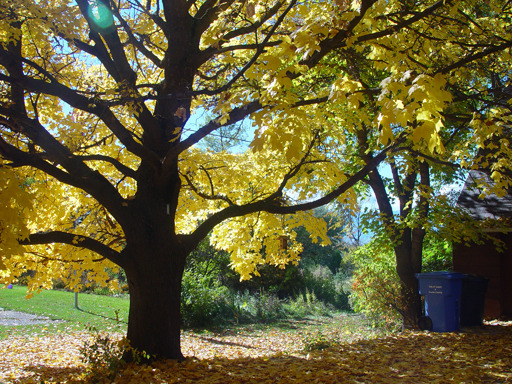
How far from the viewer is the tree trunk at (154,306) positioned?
5.06 metres

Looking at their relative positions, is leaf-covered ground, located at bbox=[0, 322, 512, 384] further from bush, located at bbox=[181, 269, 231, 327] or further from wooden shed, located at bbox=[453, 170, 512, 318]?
bush, located at bbox=[181, 269, 231, 327]

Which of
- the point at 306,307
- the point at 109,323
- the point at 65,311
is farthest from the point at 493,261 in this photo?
the point at 65,311

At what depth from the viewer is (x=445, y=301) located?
25.8ft

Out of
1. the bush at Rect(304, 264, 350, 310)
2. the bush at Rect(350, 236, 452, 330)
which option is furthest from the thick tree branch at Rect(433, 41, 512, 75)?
the bush at Rect(304, 264, 350, 310)

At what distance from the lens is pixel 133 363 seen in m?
4.86

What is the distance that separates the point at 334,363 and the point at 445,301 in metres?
3.91

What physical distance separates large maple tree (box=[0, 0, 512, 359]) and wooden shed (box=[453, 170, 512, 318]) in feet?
13.7

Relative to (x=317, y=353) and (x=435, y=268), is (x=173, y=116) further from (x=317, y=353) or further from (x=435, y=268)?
(x=435, y=268)

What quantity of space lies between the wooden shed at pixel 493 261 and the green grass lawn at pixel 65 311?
9.84 m

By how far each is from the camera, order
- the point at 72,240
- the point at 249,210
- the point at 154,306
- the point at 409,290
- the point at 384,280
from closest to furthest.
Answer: the point at 72,240
the point at 154,306
the point at 249,210
the point at 409,290
the point at 384,280

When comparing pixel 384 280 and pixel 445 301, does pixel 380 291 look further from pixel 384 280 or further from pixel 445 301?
pixel 445 301

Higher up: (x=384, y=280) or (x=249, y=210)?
(x=249, y=210)

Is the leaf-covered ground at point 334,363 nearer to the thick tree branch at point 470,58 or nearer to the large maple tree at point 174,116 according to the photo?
the large maple tree at point 174,116

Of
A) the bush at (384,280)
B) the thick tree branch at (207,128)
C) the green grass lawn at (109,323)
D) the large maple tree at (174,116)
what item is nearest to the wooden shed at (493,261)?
the bush at (384,280)
